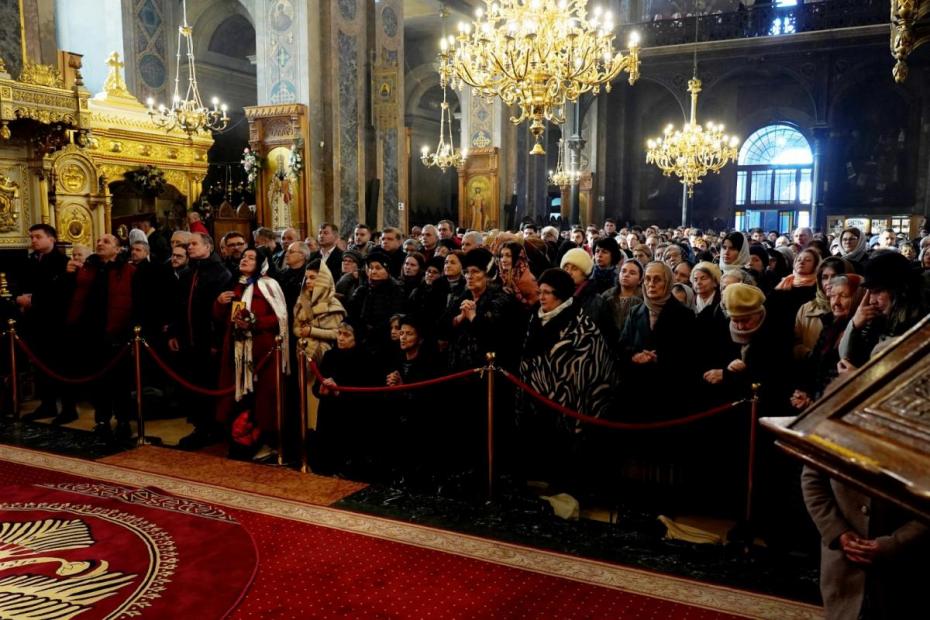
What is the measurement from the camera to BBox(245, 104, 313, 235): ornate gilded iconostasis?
38.3 ft

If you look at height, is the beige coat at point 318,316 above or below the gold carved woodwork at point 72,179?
below

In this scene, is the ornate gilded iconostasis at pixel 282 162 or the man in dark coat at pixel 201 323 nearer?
the man in dark coat at pixel 201 323

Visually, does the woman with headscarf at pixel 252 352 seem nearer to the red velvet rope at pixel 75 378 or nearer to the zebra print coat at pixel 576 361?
the red velvet rope at pixel 75 378

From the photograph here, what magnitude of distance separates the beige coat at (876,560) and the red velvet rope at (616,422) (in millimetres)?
1475

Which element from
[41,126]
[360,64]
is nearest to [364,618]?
[41,126]

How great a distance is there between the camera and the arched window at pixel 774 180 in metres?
22.2

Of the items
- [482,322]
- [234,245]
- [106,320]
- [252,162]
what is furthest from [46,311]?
[252,162]

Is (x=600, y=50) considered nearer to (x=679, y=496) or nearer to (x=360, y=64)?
(x=679, y=496)

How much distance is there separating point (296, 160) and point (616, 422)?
29.2 ft

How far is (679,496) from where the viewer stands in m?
4.45

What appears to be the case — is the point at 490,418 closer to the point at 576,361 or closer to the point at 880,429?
the point at 576,361

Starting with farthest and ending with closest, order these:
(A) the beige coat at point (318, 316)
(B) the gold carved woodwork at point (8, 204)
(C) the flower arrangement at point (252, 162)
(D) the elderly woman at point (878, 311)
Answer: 1. (C) the flower arrangement at point (252, 162)
2. (B) the gold carved woodwork at point (8, 204)
3. (A) the beige coat at point (318, 316)
4. (D) the elderly woman at point (878, 311)

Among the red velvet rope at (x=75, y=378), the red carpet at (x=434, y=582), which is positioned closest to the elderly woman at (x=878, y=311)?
the red carpet at (x=434, y=582)

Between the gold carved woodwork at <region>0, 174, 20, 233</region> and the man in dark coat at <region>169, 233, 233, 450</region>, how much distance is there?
384cm
